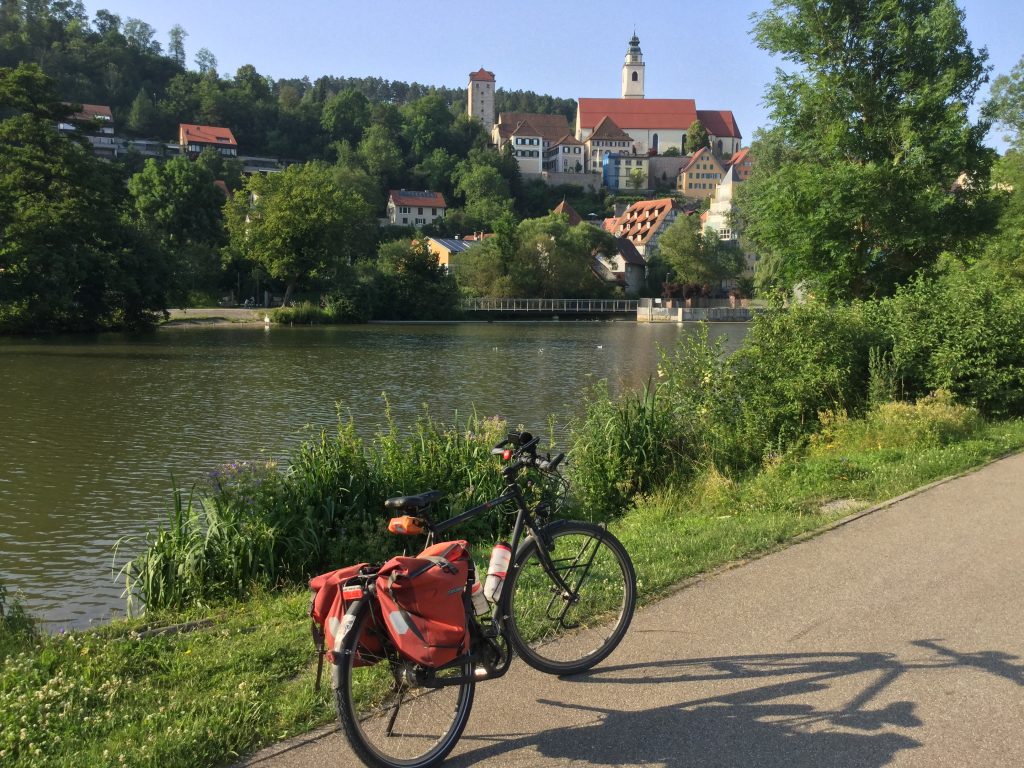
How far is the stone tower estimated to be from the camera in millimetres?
187875

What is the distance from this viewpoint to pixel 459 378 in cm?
2925

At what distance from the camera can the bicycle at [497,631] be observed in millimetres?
3393

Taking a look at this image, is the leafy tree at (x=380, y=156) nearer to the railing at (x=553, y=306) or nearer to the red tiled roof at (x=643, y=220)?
the red tiled roof at (x=643, y=220)

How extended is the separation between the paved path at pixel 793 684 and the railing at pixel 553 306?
76179 mm

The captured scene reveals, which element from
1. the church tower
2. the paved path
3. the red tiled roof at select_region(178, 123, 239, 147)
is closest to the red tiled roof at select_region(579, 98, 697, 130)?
the church tower

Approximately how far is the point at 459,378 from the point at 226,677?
24945mm

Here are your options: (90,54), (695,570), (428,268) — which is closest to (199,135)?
(90,54)

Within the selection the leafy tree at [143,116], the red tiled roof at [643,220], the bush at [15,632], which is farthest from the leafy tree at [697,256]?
the bush at [15,632]

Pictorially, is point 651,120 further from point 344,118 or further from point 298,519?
point 298,519

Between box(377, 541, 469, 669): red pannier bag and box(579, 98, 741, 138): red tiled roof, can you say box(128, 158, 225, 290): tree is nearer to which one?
box(377, 541, 469, 669): red pannier bag

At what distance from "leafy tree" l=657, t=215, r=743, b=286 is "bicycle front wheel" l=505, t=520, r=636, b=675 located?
322ft

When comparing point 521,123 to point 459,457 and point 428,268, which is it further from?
point 459,457

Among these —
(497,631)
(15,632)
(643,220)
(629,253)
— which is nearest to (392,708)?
(497,631)

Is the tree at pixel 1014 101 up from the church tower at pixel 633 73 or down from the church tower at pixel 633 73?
down
